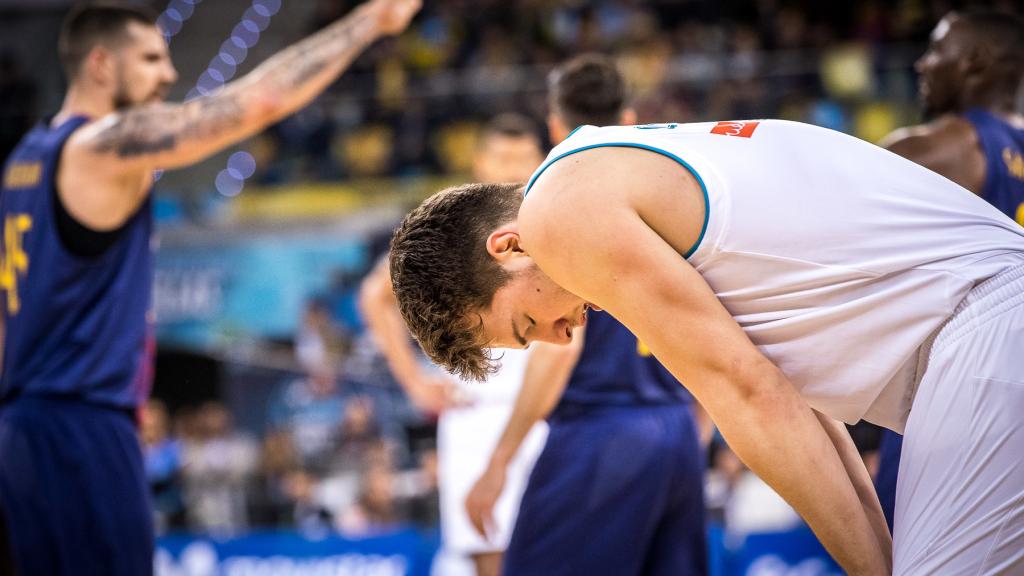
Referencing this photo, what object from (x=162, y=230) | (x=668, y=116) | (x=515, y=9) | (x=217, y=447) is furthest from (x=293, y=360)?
(x=515, y=9)

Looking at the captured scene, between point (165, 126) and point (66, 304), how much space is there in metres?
0.75

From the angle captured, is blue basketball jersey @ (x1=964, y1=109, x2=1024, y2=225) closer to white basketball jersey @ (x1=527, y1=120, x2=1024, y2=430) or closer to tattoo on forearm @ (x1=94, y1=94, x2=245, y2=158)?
white basketball jersey @ (x1=527, y1=120, x2=1024, y2=430)

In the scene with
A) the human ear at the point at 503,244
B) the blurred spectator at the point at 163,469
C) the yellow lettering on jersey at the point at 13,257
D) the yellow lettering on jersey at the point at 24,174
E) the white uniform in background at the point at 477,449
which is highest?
the human ear at the point at 503,244

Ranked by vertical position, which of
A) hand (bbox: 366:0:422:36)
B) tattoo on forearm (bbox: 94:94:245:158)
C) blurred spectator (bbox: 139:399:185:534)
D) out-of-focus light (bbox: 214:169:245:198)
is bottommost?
blurred spectator (bbox: 139:399:185:534)

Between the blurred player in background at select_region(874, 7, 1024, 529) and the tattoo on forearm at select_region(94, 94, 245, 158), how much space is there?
2.42 m

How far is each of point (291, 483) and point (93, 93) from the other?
5723 mm

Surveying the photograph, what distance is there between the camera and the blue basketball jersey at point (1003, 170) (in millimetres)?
3584

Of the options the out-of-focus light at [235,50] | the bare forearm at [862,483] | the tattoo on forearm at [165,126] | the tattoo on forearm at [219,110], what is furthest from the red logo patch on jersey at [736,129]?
the out-of-focus light at [235,50]

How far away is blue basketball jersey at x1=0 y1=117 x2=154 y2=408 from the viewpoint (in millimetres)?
3736

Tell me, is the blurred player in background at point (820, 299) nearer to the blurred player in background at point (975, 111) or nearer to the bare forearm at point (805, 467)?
the bare forearm at point (805, 467)

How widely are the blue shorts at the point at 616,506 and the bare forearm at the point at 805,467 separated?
5.76 feet

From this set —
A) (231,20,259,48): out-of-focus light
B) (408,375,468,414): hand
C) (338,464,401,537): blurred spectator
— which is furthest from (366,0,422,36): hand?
(231,20,259,48): out-of-focus light

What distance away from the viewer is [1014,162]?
3617mm

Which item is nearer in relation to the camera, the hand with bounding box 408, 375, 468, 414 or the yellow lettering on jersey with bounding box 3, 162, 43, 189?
the yellow lettering on jersey with bounding box 3, 162, 43, 189
